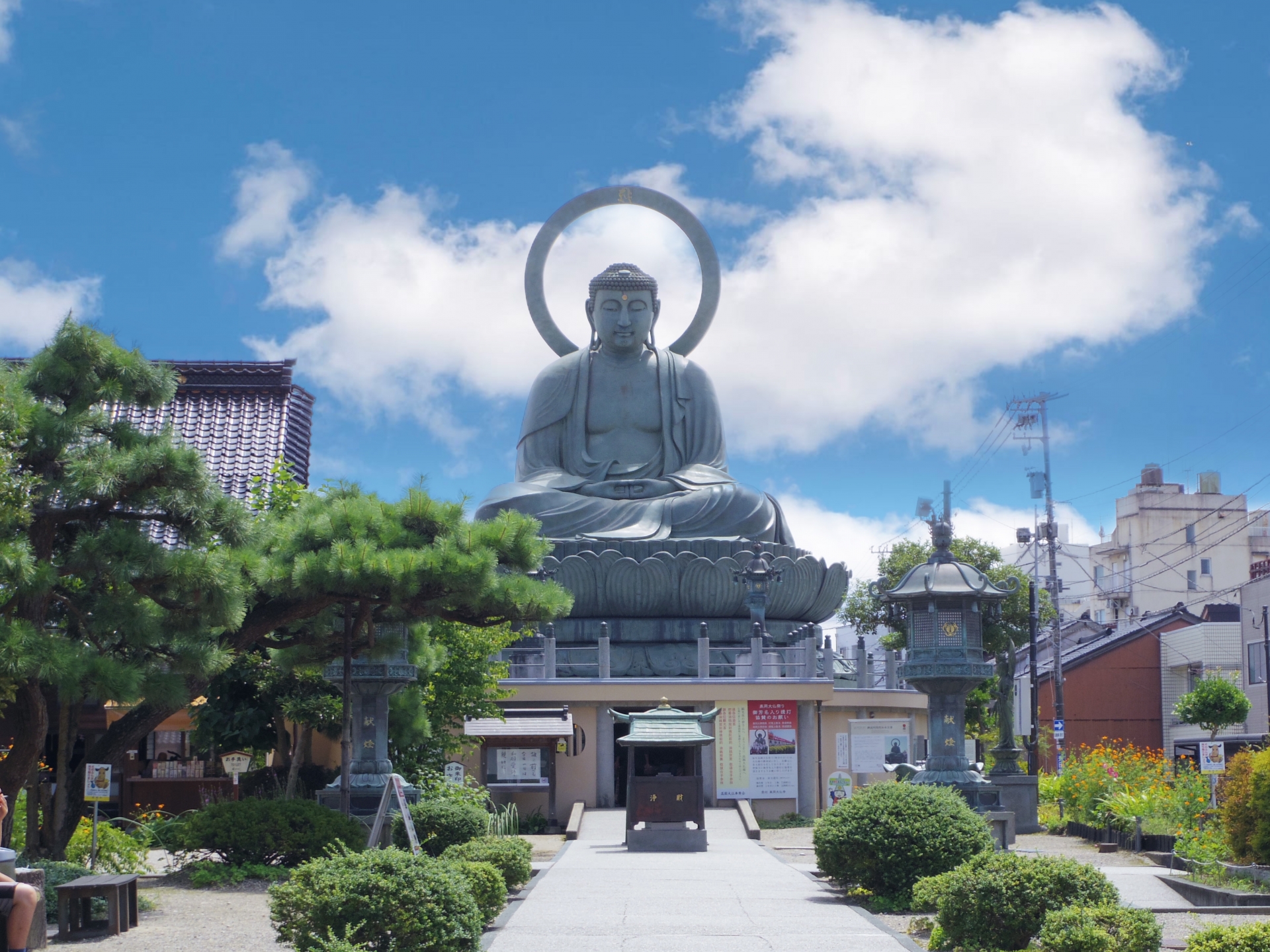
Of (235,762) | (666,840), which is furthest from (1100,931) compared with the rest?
(235,762)

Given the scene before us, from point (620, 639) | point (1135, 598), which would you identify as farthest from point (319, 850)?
point (1135, 598)

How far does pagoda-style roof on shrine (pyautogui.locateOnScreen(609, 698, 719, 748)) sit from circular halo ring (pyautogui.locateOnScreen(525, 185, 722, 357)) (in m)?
15.2

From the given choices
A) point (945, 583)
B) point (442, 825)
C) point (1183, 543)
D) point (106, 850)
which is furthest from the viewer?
point (1183, 543)

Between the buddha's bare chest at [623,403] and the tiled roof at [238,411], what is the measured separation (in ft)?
19.6

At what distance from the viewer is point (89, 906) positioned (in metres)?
10.0

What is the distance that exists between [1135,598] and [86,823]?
1989 inches

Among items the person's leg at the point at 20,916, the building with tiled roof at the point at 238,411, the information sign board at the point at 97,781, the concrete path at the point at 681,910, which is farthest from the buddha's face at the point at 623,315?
the person's leg at the point at 20,916

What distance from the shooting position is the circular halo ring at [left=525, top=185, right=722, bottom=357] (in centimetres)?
3222

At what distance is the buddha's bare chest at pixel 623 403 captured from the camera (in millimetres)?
30750

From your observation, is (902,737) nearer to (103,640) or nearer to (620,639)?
(620,639)

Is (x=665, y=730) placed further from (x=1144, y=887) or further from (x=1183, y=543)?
(x=1183, y=543)

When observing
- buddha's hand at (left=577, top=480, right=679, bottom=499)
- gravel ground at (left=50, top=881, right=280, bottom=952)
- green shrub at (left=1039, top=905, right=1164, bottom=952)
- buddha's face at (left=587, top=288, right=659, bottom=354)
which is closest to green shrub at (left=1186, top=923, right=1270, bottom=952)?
green shrub at (left=1039, top=905, right=1164, bottom=952)

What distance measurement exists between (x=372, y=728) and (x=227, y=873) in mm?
2982

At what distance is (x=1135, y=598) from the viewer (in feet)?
189
